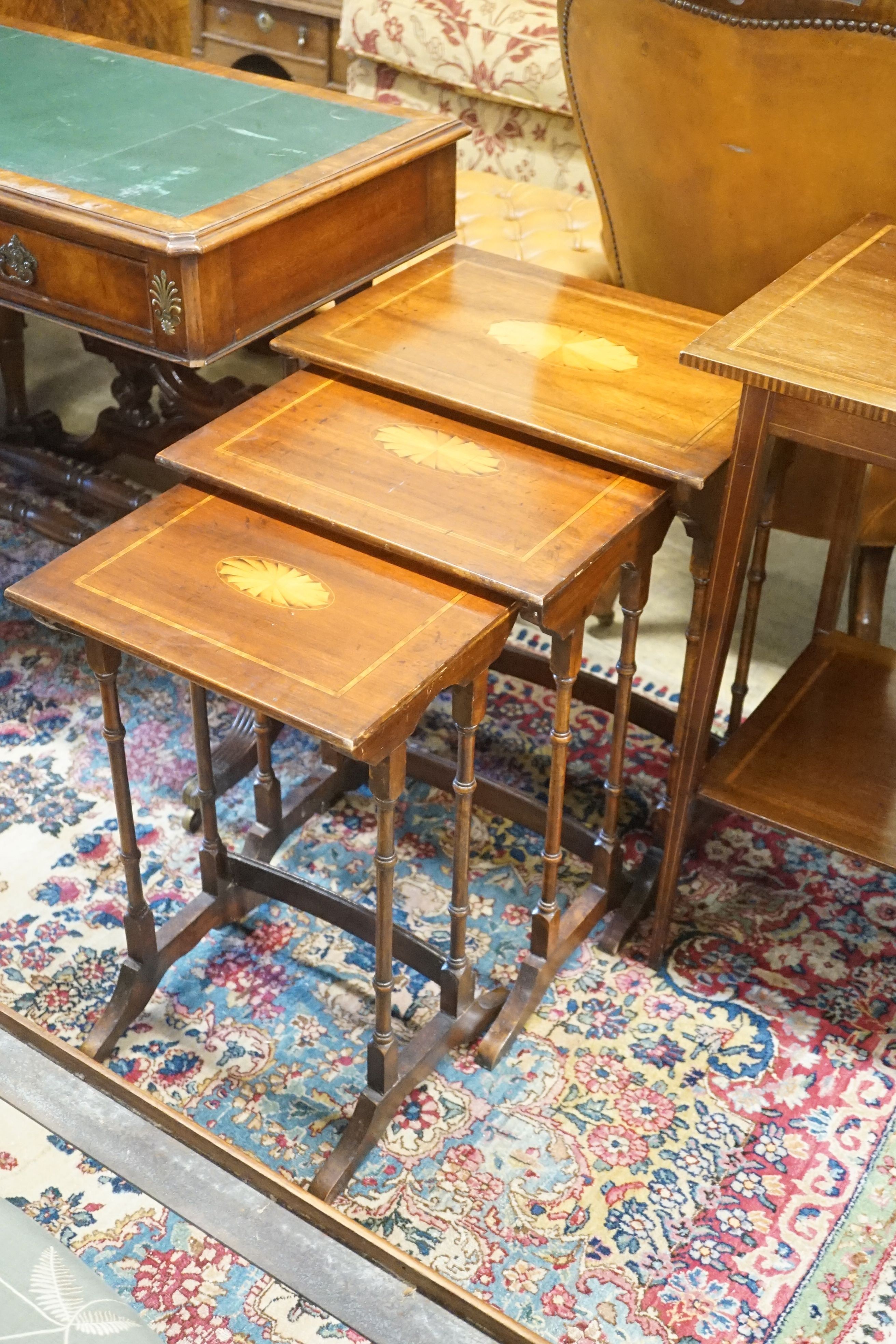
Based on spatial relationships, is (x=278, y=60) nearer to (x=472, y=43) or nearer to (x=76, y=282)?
(x=472, y=43)

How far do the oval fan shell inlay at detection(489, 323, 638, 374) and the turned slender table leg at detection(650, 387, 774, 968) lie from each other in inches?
12.2

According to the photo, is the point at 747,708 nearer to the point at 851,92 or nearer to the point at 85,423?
the point at 851,92

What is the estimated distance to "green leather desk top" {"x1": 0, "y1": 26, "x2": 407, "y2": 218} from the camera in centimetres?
203

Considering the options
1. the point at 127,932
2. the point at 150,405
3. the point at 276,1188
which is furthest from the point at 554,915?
the point at 150,405

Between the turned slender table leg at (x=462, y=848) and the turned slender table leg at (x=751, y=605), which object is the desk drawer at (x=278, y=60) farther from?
the turned slender table leg at (x=462, y=848)

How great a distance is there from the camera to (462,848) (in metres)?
1.79

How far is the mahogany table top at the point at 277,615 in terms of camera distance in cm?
147

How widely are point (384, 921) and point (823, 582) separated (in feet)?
3.31

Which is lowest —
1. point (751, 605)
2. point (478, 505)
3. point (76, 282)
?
point (751, 605)

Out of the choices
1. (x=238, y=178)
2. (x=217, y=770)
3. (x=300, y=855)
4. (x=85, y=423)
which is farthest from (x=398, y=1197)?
(x=85, y=423)

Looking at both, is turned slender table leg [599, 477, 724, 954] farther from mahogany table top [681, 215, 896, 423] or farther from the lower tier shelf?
mahogany table top [681, 215, 896, 423]

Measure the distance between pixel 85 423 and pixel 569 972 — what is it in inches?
81.2

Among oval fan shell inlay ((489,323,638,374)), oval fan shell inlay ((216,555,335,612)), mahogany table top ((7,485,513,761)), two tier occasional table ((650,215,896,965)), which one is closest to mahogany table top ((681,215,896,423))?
two tier occasional table ((650,215,896,965))

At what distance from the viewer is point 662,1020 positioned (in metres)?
2.06
